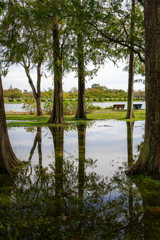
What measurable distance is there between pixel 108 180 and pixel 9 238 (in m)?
2.93

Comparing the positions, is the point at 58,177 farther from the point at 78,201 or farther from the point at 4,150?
the point at 78,201

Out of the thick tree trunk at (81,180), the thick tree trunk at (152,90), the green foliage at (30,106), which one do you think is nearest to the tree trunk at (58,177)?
the thick tree trunk at (81,180)

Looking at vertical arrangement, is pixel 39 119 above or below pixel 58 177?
above

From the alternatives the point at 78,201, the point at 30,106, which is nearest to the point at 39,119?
the point at 30,106

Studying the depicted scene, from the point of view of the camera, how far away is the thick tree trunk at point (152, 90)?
18.7 ft

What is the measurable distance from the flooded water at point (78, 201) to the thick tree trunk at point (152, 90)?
17.5 inches

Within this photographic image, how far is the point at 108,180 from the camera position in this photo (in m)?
5.83

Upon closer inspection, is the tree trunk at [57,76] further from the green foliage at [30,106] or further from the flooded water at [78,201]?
the flooded water at [78,201]

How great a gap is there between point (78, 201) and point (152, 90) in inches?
112

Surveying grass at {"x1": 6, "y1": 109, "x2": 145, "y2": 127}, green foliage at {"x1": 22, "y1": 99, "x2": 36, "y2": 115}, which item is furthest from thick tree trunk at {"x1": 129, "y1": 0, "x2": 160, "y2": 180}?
green foliage at {"x1": 22, "y1": 99, "x2": 36, "y2": 115}

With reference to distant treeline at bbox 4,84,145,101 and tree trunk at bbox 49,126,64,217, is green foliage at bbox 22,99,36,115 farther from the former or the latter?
tree trunk at bbox 49,126,64,217

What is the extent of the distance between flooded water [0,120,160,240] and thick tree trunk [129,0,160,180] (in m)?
0.45

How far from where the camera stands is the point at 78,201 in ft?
15.0

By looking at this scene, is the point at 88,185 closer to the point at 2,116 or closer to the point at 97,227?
the point at 97,227
